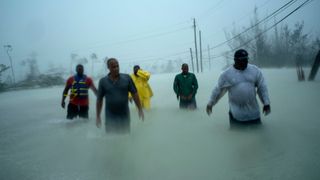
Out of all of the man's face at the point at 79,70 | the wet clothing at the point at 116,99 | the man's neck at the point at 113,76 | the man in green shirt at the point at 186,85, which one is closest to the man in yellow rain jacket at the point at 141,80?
the man in green shirt at the point at 186,85

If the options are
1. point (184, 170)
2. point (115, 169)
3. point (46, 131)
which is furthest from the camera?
point (46, 131)

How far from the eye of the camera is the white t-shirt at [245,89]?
5.36 m

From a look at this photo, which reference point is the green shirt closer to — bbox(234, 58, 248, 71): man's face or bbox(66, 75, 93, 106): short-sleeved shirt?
bbox(66, 75, 93, 106): short-sleeved shirt

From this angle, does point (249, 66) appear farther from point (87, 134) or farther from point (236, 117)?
point (87, 134)

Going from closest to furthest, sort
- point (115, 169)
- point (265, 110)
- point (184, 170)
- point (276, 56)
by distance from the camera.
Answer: point (184, 170) → point (115, 169) → point (265, 110) → point (276, 56)

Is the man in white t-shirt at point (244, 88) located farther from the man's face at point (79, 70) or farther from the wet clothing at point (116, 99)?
the man's face at point (79, 70)

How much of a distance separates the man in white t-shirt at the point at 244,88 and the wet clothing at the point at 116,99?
5.65 ft

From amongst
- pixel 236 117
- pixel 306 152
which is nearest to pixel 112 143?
pixel 236 117

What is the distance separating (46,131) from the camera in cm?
879

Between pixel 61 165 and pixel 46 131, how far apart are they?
13.1 feet

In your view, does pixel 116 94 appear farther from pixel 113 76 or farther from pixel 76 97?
pixel 76 97

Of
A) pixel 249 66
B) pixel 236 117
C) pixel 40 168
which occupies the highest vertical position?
pixel 249 66

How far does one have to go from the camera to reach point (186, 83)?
9375 millimetres

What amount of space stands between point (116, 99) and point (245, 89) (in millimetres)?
2261
